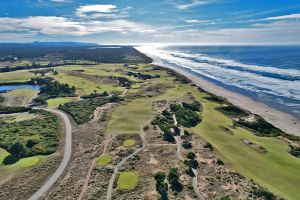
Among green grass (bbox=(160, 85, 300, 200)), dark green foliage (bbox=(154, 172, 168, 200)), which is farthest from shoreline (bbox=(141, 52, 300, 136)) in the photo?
dark green foliage (bbox=(154, 172, 168, 200))

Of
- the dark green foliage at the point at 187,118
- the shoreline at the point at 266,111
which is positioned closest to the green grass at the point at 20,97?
the dark green foliage at the point at 187,118

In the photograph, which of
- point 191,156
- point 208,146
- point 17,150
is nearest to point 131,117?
point 208,146

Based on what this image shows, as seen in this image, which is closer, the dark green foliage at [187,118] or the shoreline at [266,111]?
the dark green foliage at [187,118]

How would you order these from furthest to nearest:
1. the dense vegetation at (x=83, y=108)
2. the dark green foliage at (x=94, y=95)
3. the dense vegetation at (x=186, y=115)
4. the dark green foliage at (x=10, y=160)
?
the dark green foliage at (x=94, y=95) < the dense vegetation at (x=83, y=108) < the dense vegetation at (x=186, y=115) < the dark green foliage at (x=10, y=160)

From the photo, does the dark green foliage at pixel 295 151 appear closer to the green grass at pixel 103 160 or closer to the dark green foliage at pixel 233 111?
the dark green foliage at pixel 233 111

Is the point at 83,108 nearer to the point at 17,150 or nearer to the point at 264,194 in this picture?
the point at 17,150

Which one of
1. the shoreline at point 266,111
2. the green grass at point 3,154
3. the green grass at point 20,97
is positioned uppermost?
the green grass at point 3,154
